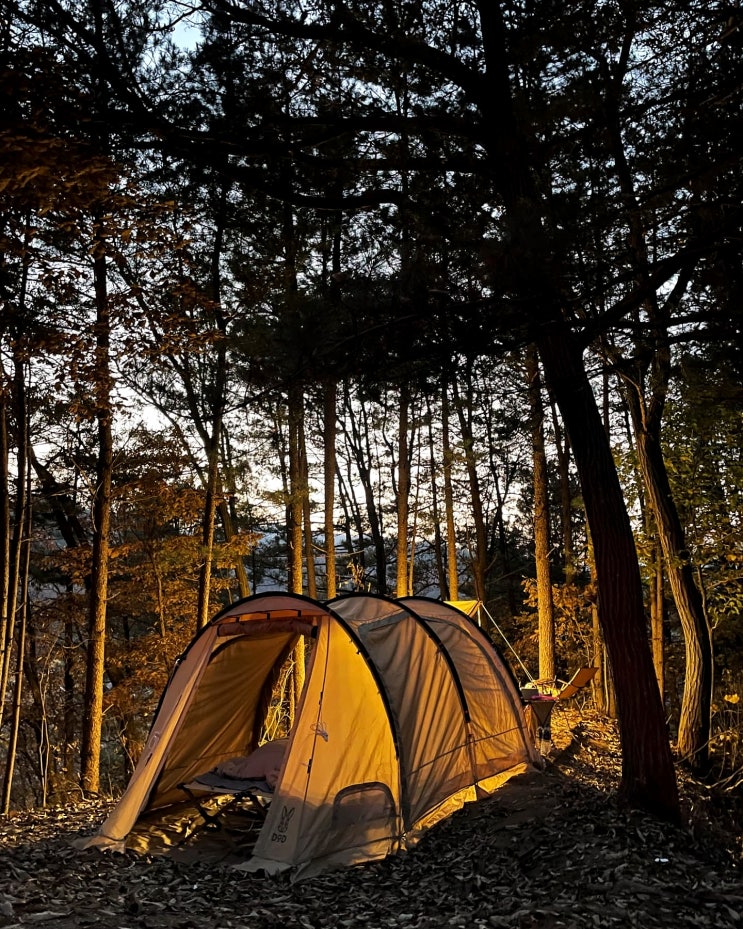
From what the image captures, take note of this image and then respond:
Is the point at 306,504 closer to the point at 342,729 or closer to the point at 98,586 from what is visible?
the point at 98,586

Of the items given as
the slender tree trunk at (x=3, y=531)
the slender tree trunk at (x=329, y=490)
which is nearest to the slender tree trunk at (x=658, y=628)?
the slender tree trunk at (x=329, y=490)

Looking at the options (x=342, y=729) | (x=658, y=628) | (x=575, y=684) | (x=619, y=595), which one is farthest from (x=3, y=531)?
(x=658, y=628)

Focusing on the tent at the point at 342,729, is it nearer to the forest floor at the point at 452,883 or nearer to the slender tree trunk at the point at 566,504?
the forest floor at the point at 452,883

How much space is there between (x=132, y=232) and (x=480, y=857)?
16.1 ft

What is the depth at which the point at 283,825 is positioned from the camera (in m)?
4.84

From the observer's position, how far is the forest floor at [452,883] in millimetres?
3736

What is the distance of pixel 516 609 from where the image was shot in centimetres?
1698

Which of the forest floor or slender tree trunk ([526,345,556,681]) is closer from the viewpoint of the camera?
the forest floor

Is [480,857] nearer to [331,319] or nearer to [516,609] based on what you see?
[331,319]

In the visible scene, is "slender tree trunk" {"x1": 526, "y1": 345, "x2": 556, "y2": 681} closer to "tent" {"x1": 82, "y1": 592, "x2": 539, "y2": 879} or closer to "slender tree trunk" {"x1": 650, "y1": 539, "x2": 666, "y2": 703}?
"slender tree trunk" {"x1": 650, "y1": 539, "x2": 666, "y2": 703}

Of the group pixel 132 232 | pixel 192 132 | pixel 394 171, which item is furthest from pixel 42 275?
pixel 394 171

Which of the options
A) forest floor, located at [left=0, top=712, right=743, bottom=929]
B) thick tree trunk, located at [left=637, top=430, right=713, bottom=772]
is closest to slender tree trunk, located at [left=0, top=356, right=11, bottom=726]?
forest floor, located at [left=0, top=712, right=743, bottom=929]

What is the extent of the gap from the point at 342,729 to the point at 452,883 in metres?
1.23

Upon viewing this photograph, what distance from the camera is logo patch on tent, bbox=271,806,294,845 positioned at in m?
4.79
